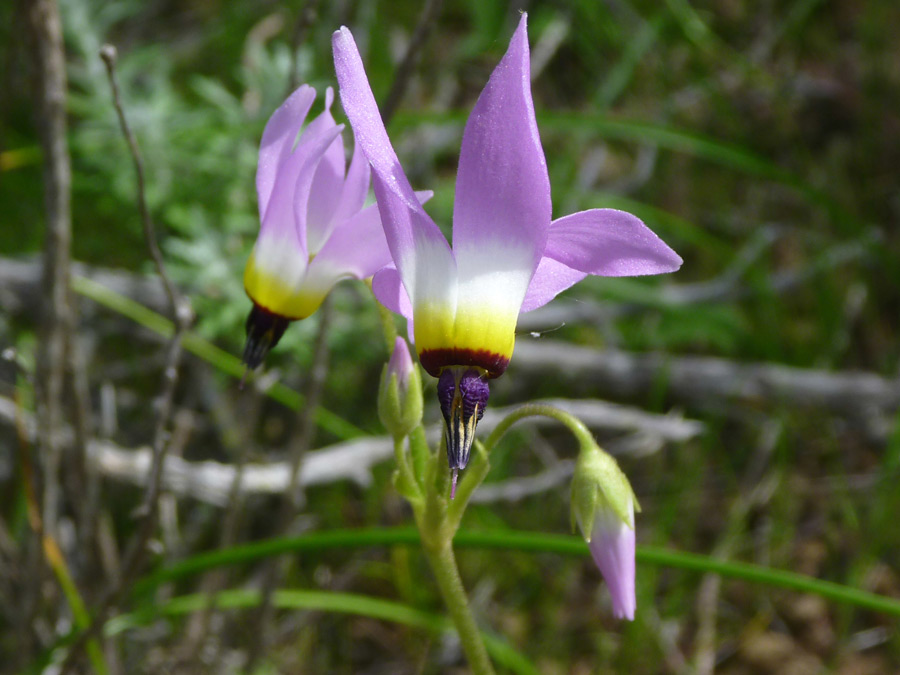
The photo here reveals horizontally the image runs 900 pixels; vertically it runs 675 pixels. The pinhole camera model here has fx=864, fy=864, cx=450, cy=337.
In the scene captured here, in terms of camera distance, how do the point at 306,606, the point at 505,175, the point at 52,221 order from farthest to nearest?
1. the point at 306,606
2. the point at 52,221
3. the point at 505,175

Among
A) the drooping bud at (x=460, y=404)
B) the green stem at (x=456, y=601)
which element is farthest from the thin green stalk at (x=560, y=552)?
the drooping bud at (x=460, y=404)

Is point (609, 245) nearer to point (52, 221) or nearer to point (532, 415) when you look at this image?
point (532, 415)

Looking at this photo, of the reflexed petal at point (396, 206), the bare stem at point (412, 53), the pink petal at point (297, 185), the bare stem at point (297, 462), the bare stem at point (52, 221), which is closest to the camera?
the reflexed petal at point (396, 206)

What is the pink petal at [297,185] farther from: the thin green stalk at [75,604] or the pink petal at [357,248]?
the thin green stalk at [75,604]

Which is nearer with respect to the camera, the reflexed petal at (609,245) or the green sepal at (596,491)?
the reflexed petal at (609,245)

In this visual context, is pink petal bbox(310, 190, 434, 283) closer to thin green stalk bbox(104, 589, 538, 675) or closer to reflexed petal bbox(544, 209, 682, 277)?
reflexed petal bbox(544, 209, 682, 277)

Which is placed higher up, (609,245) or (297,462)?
(609,245)

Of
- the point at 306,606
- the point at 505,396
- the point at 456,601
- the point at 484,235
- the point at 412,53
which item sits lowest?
the point at 306,606

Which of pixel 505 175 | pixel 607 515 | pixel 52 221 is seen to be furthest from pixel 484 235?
pixel 52 221
